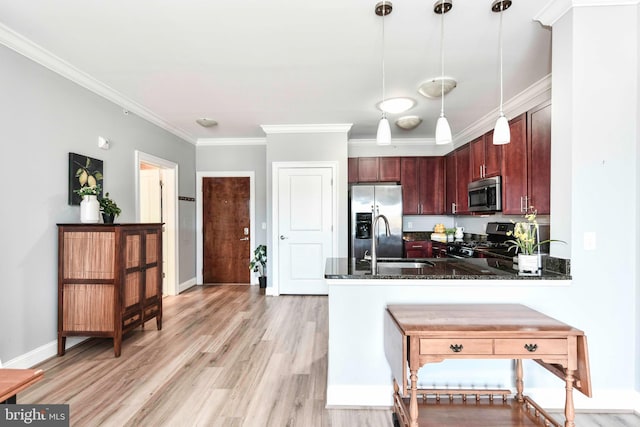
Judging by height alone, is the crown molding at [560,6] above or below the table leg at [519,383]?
above

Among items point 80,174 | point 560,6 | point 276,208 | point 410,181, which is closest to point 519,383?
point 560,6

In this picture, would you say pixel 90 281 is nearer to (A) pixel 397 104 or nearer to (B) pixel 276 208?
(B) pixel 276 208

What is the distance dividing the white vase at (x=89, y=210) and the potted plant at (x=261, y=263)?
8.70 ft

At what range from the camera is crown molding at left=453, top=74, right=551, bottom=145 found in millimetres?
3273

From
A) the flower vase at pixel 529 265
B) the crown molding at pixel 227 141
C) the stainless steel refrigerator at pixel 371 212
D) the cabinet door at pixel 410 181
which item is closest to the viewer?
the flower vase at pixel 529 265

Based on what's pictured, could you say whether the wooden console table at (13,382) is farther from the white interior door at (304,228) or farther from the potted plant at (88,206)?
the white interior door at (304,228)

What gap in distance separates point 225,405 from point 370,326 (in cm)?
107

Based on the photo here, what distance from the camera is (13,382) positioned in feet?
3.14

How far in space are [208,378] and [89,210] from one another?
5.91 feet

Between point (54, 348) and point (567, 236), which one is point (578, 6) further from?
point (54, 348)

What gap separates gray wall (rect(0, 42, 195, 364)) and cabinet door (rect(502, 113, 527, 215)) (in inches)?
169

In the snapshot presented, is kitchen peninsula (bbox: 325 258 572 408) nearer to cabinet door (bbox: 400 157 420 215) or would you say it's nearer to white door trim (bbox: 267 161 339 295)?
white door trim (bbox: 267 161 339 295)

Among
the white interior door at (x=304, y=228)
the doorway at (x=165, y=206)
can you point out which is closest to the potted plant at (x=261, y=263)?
the white interior door at (x=304, y=228)

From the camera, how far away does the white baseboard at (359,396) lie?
2051 mm
